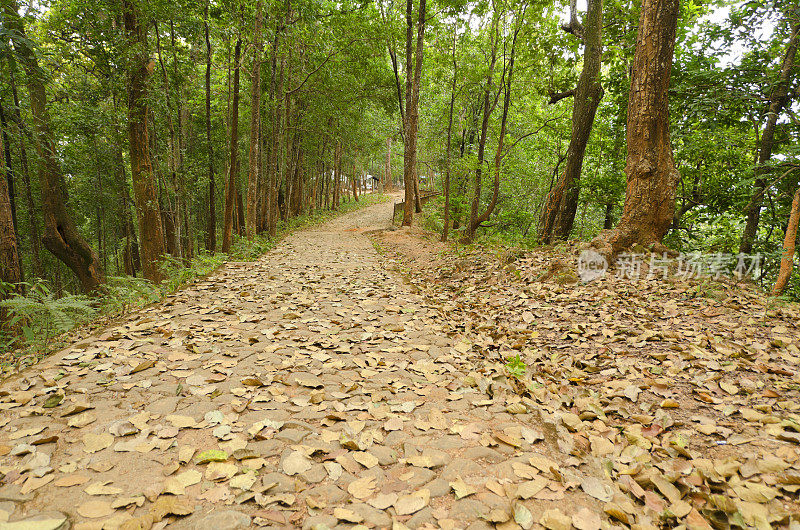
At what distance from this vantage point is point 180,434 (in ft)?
7.34

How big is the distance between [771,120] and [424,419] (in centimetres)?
829

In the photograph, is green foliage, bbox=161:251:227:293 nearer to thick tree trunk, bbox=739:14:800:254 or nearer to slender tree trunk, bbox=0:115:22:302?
slender tree trunk, bbox=0:115:22:302

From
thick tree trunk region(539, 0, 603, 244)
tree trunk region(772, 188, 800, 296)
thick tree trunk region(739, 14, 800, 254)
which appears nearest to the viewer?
tree trunk region(772, 188, 800, 296)

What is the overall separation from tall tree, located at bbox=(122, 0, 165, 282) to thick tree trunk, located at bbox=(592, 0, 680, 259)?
340 inches

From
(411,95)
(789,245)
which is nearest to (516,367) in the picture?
(789,245)

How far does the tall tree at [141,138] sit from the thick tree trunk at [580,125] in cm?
837

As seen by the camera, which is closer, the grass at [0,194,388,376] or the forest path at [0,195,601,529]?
the forest path at [0,195,601,529]

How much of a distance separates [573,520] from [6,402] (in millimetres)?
3448

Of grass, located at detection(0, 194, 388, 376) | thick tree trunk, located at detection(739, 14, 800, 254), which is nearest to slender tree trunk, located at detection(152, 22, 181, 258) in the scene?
grass, located at detection(0, 194, 388, 376)

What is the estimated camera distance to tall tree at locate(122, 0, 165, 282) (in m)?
7.49

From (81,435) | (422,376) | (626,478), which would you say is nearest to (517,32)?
(422,376)

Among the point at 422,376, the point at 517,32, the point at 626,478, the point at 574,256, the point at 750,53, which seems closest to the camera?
the point at 626,478

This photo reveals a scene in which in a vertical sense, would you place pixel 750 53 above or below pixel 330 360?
above

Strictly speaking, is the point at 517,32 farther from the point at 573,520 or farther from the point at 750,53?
the point at 573,520
